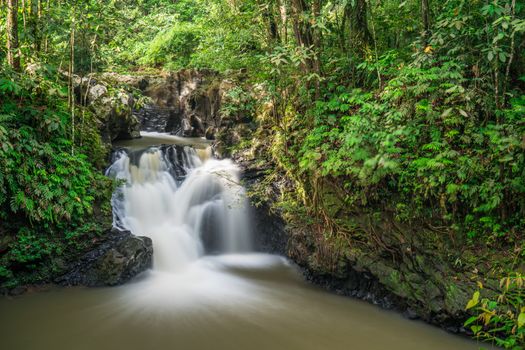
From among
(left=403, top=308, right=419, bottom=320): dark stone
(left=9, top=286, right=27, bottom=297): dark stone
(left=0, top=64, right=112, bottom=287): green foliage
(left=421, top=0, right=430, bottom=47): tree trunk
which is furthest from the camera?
(left=0, top=64, right=112, bottom=287): green foliage

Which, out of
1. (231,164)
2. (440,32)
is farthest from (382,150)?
(231,164)

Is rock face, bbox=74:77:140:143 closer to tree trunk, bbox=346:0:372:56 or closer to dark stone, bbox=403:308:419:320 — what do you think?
tree trunk, bbox=346:0:372:56

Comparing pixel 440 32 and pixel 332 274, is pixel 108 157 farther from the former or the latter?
pixel 440 32

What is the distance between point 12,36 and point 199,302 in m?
5.51

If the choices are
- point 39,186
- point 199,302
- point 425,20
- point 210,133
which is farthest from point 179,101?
point 425,20

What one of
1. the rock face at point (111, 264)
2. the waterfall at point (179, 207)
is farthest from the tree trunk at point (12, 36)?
the rock face at point (111, 264)

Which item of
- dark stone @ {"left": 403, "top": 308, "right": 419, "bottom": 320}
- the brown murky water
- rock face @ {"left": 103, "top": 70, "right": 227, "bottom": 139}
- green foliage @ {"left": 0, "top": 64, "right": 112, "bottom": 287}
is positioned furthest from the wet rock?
dark stone @ {"left": 403, "top": 308, "right": 419, "bottom": 320}

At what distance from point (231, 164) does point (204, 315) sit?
396 cm

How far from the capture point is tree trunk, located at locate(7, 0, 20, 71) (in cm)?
600

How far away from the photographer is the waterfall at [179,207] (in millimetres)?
6660

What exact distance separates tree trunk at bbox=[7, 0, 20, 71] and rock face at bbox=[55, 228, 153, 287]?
3544 millimetres

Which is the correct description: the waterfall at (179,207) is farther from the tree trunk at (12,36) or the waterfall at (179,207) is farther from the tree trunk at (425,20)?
the tree trunk at (425,20)

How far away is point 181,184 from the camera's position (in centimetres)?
784

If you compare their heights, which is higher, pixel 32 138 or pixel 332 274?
pixel 32 138
